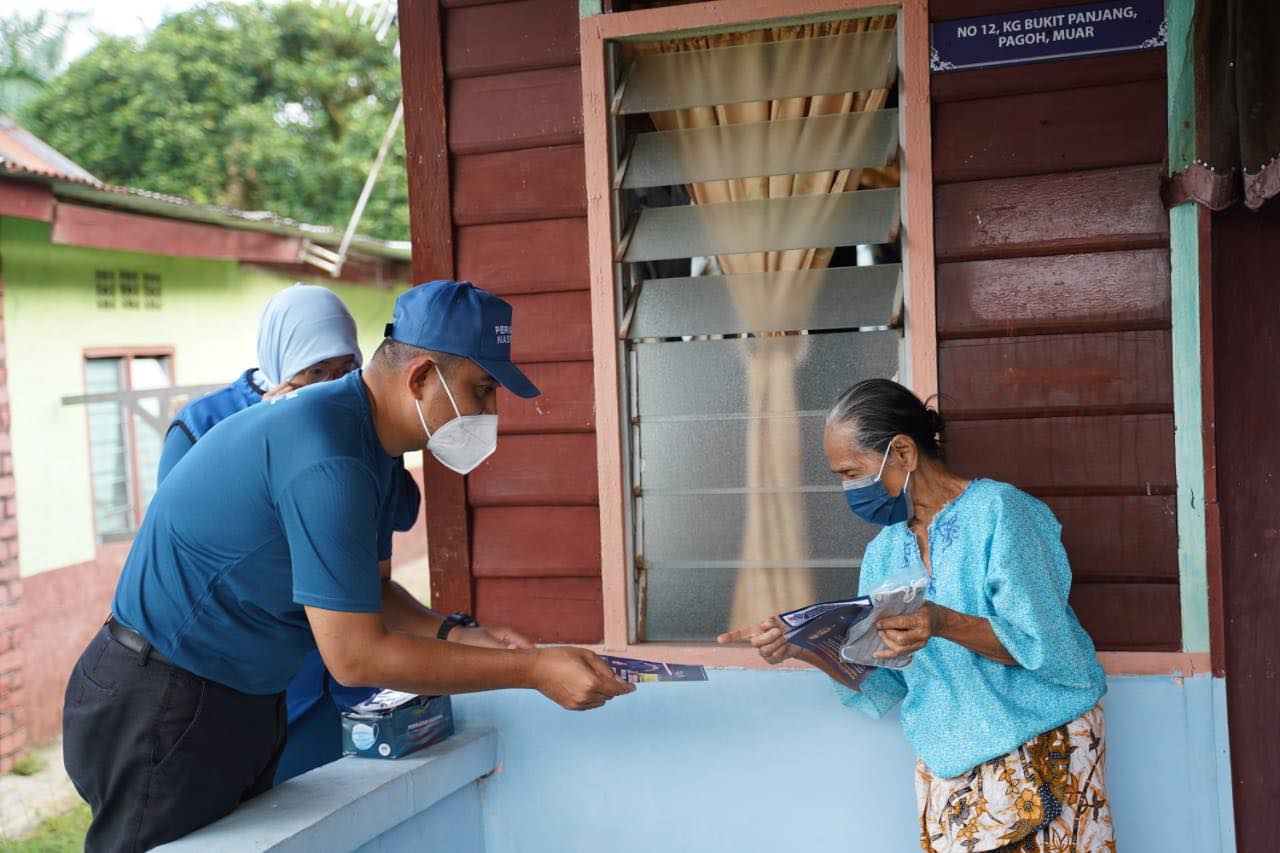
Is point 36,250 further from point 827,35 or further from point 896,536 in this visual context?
point 896,536

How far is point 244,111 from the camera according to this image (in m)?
18.3

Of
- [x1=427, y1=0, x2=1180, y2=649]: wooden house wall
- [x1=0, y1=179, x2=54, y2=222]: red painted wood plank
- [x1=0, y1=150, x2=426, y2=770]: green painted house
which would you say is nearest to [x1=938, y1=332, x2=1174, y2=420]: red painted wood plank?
[x1=427, y1=0, x2=1180, y2=649]: wooden house wall

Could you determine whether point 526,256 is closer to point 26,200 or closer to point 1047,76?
point 1047,76

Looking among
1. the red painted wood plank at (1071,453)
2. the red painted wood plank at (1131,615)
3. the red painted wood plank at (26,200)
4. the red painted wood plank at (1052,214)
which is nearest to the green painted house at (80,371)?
the red painted wood plank at (26,200)

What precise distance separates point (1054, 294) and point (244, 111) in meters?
18.1

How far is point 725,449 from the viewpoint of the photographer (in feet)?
9.46

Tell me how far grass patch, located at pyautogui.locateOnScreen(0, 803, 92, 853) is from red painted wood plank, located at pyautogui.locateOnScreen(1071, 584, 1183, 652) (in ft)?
15.4

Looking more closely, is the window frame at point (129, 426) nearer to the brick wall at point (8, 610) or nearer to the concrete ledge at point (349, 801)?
the brick wall at point (8, 610)

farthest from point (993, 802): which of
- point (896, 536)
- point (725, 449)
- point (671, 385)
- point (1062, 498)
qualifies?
point (671, 385)

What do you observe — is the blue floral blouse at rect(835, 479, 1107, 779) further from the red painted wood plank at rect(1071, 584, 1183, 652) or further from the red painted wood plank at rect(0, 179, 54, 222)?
the red painted wood plank at rect(0, 179, 54, 222)

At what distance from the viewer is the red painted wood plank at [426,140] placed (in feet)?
9.68

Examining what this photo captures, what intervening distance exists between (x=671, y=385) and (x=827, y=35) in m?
0.97

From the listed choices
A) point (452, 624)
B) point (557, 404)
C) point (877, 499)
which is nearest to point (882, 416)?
point (877, 499)

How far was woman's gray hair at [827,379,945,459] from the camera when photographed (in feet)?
7.25
